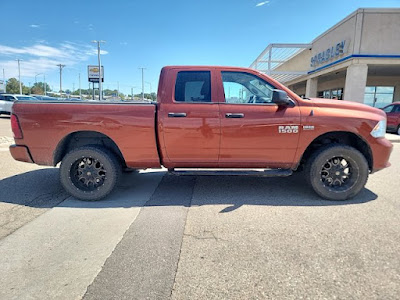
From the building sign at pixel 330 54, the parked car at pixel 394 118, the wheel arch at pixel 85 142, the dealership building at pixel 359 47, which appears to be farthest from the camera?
the building sign at pixel 330 54

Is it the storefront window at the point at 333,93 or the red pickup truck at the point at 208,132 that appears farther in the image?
the storefront window at the point at 333,93

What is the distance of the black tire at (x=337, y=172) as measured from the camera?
387 centimetres

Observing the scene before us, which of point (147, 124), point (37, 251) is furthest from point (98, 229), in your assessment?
point (147, 124)

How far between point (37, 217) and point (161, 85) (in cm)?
256

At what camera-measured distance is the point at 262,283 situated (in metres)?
2.14

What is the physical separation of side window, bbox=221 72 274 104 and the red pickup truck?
15 mm

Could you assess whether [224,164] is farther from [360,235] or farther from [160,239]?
[360,235]

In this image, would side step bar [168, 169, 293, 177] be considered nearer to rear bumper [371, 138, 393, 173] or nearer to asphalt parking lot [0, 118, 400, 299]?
asphalt parking lot [0, 118, 400, 299]

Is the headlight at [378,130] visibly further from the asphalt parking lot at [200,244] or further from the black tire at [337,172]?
the asphalt parking lot at [200,244]

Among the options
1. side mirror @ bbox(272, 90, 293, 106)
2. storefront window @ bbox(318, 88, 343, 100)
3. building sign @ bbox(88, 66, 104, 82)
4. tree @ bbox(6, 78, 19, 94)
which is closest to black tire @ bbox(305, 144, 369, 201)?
side mirror @ bbox(272, 90, 293, 106)

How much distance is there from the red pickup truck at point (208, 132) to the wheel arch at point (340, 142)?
0.02 m

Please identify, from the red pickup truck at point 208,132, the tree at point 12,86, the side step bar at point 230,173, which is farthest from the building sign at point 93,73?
the tree at point 12,86

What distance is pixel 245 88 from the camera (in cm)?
410

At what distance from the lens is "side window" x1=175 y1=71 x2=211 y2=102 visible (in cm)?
391
